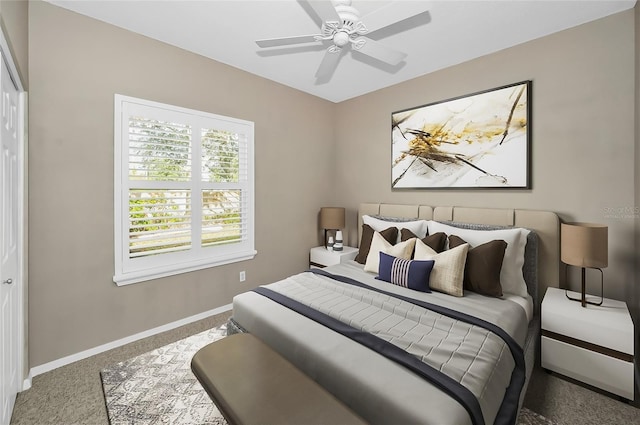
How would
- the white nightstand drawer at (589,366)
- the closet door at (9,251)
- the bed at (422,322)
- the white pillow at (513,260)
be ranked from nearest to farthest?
1. the bed at (422,322)
2. the closet door at (9,251)
3. the white nightstand drawer at (589,366)
4. the white pillow at (513,260)

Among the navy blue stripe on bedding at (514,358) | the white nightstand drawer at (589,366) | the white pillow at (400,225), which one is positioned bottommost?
the white nightstand drawer at (589,366)

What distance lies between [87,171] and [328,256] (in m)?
2.69

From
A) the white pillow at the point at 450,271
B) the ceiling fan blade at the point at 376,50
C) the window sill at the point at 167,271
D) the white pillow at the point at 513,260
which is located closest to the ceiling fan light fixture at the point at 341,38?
the ceiling fan blade at the point at 376,50

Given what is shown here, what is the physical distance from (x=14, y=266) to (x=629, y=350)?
4033 mm

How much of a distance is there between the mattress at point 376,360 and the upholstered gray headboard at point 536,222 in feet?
1.35

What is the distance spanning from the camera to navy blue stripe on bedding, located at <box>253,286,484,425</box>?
1216mm

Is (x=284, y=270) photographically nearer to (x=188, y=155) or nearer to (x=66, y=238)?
(x=188, y=155)

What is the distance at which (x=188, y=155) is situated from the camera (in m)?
2.98

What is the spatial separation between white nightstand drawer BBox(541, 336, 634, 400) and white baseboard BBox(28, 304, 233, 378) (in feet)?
10.1

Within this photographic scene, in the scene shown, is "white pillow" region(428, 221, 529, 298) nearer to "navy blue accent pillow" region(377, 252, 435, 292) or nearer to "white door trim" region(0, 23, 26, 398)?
"navy blue accent pillow" region(377, 252, 435, 292)

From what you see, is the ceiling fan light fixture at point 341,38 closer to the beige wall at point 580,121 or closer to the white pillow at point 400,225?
the beige wall at point 580,121

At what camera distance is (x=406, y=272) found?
248cm

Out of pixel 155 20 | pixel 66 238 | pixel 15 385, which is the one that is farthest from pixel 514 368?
pixel 155 20

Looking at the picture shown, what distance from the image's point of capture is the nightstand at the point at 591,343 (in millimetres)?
1887
